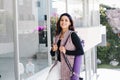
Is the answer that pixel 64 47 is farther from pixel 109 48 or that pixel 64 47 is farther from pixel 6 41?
pixel 109 48

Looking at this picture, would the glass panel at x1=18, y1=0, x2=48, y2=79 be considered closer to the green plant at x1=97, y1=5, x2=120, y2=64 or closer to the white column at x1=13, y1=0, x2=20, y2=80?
the white column at x1=13, y1=0, x2=20, y2=80

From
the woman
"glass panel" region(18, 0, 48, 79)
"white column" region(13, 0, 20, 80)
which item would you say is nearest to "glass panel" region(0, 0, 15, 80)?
"white column" region(13, 0, 20, 80)

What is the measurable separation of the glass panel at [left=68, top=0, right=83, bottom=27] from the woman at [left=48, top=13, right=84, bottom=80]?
7.92 ft

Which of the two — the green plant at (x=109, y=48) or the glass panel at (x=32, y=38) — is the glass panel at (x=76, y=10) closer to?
the glass panel at (x=32, y=38)

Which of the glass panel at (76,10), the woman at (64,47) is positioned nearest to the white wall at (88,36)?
the glass panel at (76,10)

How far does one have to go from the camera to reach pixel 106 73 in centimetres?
1075

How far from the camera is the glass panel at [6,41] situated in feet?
12.2

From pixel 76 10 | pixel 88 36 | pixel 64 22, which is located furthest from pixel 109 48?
pixel 64 22

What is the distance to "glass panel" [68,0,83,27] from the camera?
6389mm

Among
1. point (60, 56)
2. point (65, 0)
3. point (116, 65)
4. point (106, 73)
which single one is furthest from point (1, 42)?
point (116, 65)

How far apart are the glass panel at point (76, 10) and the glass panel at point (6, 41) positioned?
254 centimetres

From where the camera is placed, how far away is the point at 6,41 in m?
3.73

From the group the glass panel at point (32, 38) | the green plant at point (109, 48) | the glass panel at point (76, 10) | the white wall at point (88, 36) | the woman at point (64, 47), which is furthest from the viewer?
the green plant at point (109, 48)

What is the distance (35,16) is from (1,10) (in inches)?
36.6
